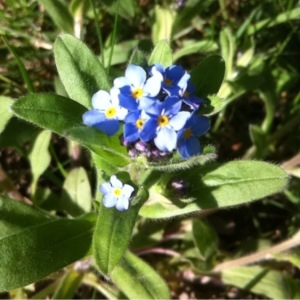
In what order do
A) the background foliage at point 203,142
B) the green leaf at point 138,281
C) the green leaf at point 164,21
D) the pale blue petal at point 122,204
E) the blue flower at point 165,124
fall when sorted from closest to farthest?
the blue flower at point 165,124
the pale blue petal at point 122,204
the green leaf at point 138,281
the background foliage at point 203,142
the green leaf at point 164,21

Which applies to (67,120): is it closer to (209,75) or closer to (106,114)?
(106,114)

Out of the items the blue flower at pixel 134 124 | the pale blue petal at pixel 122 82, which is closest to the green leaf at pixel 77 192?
the pale blue petal at pixel 122 82

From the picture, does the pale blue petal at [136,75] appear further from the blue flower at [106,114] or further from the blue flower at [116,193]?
the blue flower at [116,193]

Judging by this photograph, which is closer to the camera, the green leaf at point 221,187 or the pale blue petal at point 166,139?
the pale blue petal at point 166,139

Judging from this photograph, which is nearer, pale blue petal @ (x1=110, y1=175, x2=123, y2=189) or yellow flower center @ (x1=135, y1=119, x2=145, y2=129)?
yellow flower center @ (x1=135, y1=119, x2=145, y2=129)

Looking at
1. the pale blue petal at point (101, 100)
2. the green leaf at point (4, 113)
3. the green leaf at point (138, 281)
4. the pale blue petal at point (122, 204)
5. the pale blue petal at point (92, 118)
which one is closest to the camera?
the pale blue petal at point (92, 118)

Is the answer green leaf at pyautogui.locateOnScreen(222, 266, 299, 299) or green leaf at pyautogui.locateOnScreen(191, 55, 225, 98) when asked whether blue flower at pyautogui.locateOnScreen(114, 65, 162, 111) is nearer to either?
green leaf at pyautogui.locateOnScreen(191, 55, 225, 98)

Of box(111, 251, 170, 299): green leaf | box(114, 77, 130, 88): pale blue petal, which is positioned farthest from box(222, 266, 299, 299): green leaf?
box(114, 77, 130, 88): pale blue petal

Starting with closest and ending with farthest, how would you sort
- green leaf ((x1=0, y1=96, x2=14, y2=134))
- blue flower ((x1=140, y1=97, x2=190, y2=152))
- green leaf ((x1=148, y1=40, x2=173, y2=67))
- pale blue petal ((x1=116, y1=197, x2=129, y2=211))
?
blue flower ((x1=140, y1=97, x2=190, y2=152)) < pale blue petal ((x1=116, y1=197, x2=129, y2=211)) < green leaf ((x1=148, y1=40, x2=173, y2=67)) < green leaf ((x1=0, y1=96, x2=14, y2=134))
